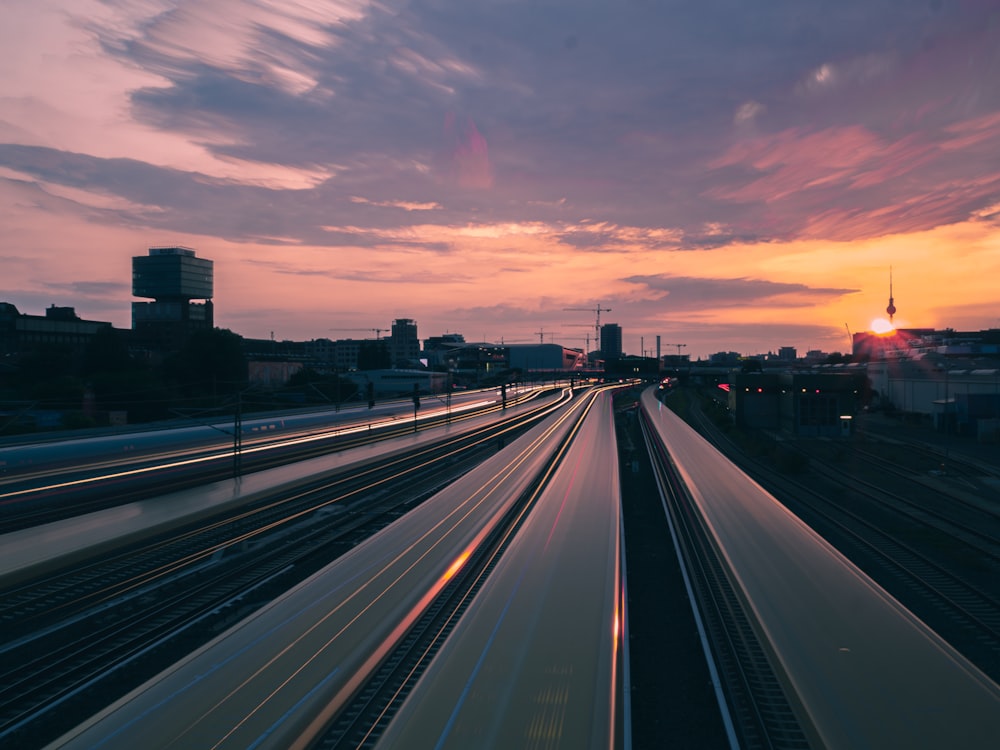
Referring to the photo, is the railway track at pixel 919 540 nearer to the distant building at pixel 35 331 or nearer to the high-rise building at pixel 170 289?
the distant building at pixel 35 331

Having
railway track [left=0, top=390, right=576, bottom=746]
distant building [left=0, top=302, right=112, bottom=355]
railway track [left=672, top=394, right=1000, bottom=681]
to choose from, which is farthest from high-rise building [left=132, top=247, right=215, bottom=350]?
railway track [left=672, top=394, right=1000, bottom=681]

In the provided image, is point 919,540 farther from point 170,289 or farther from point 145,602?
point 170,289

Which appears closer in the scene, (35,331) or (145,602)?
(145,602)

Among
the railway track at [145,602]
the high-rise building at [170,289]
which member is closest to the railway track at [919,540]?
the railway track at [145,602]

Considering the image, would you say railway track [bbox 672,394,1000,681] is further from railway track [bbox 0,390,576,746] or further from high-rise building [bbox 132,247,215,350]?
high-rise building [bbox 132,247,215,350]

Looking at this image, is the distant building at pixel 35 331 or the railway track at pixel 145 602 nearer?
the railway track at pixel 145 602

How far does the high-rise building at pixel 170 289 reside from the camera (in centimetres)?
11562

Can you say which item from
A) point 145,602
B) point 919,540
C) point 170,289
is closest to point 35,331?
point 170,289

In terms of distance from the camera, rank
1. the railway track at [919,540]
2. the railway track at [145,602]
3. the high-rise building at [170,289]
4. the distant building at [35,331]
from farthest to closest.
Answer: the high-rise building at [170,289], the distant building at [35,331], the railway track at [919,540], the railway track at [145,602]

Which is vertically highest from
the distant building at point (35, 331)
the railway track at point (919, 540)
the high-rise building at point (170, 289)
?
the high-rise building at point (170, 289)

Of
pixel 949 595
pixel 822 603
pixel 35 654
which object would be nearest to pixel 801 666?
pixel 822 603

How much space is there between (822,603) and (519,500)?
13434 mm

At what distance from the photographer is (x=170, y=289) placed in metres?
118

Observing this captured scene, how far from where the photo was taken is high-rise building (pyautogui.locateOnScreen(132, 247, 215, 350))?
116 metres
